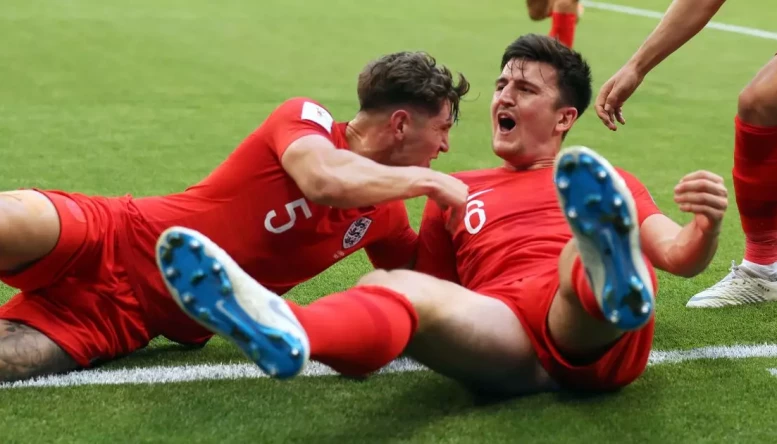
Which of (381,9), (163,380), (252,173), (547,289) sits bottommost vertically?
(381,9)

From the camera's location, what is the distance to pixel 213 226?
9.81ft

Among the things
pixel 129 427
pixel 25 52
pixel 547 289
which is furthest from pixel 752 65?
pixel 129 427

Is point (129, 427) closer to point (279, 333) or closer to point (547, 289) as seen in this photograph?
point (279, 333)

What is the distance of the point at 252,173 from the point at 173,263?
2.79 feet

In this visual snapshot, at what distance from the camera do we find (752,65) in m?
9.42

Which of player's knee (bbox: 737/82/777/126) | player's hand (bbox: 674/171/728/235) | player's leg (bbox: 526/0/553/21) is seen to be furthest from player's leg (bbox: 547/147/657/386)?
player's leg (bbox: 526/0/553/21)

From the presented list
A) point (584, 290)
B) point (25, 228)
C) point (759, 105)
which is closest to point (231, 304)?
point (584, 290)

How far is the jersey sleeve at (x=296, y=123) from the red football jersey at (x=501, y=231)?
50 cm

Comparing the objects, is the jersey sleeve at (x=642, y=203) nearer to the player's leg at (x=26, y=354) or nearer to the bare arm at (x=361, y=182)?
the bare arm at (x=361, y=182)

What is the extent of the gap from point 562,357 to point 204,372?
0.99m

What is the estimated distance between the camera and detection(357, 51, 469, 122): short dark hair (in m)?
3.03

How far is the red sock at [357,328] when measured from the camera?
7.34ft

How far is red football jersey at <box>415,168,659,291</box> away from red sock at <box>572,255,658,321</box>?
1.49ft

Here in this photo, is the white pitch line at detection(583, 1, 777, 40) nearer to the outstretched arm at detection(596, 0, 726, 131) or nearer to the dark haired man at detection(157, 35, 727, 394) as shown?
the outstretched arm at detection(596, 0, 726, 131)
